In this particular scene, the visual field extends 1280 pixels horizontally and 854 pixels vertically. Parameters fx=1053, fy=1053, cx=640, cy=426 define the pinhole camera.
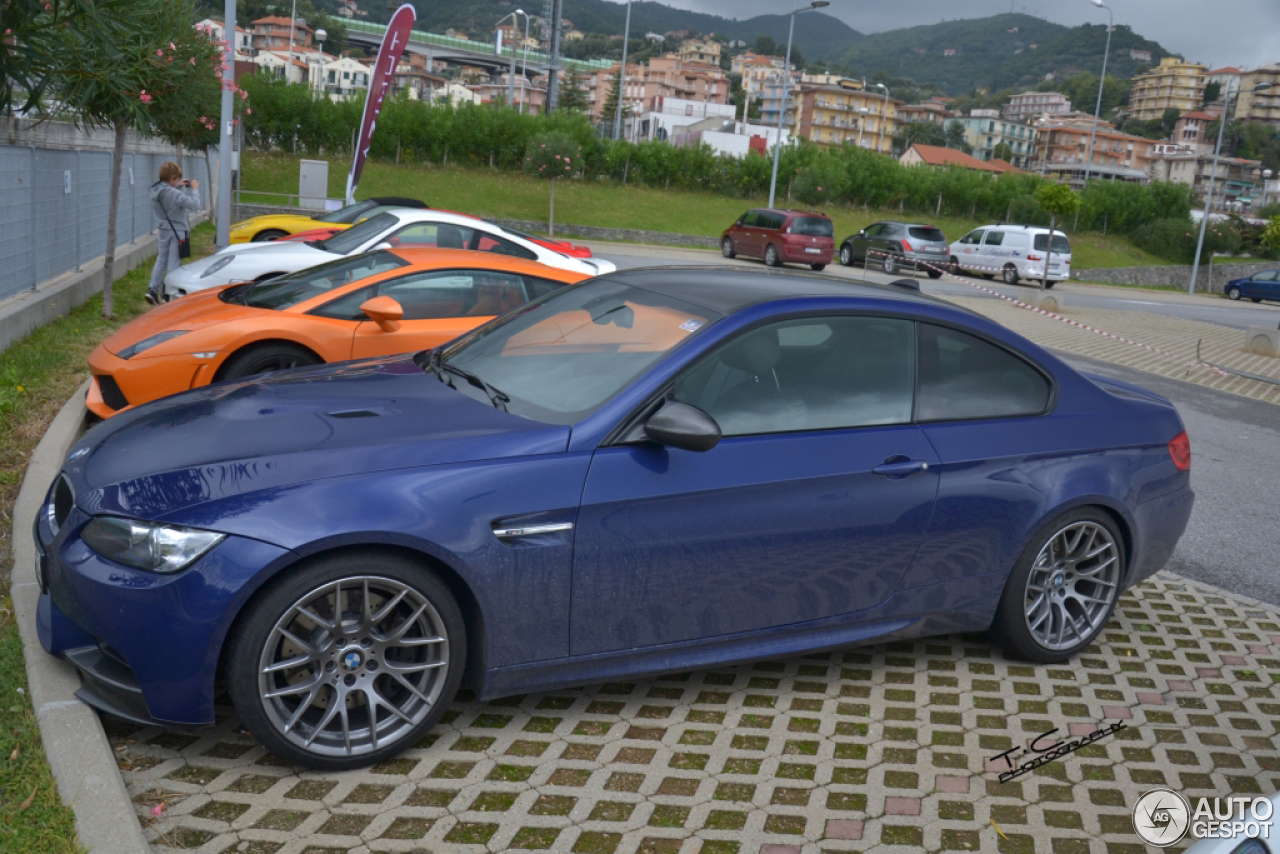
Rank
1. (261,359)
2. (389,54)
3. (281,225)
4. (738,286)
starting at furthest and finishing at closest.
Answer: (389,54)
(281,225)
(261,359)
(738,286)

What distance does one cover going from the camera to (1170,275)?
53.5 m

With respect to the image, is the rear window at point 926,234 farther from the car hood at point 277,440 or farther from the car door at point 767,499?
the car hood at point 277,440

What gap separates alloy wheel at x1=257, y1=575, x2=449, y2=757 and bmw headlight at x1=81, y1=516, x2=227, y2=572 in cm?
32

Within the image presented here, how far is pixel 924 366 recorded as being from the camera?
425cm

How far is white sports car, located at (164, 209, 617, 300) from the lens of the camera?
10.1 metres

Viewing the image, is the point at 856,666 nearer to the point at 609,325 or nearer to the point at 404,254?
the point at 609,325

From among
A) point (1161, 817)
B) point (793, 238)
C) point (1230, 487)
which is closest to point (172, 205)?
point (1230, 487)

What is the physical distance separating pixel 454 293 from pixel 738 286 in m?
3.78

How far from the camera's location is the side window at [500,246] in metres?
12.1

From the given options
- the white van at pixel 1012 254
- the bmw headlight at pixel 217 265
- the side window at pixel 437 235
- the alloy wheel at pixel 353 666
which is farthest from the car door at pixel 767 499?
the white van at pixel 1012 254

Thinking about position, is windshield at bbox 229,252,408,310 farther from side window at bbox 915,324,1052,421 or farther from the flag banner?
the flag banner

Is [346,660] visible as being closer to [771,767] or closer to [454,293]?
[771,767]

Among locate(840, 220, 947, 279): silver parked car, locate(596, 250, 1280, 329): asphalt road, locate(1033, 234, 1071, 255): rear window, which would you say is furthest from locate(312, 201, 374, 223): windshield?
locate(1033, 234, 1071, 255): rear window

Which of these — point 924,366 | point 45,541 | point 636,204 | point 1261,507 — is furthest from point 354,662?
point 636,204
